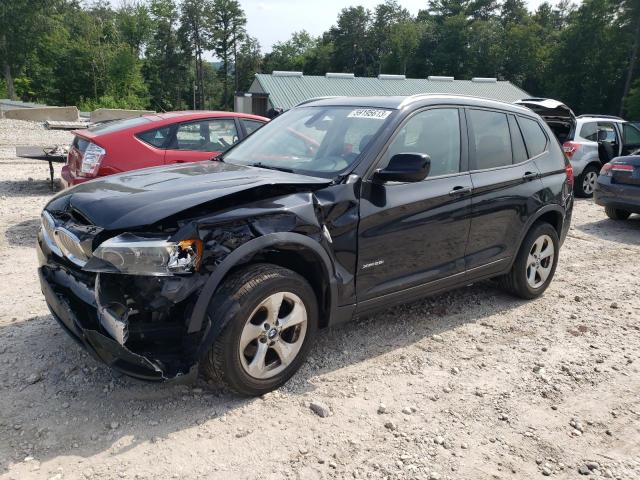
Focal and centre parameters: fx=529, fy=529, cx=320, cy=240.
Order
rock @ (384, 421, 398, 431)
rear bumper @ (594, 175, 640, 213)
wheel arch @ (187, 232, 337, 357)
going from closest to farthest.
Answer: wheel arch @ (187, 232, 337, 357) < rock @ (384, 421, 398, 431) < rear bumper @ (594, 175, 640, 213)

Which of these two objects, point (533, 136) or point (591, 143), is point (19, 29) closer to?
point (591, 143)

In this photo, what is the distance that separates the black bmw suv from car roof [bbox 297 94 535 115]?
0.02 m

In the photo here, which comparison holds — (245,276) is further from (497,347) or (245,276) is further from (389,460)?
(497,347)

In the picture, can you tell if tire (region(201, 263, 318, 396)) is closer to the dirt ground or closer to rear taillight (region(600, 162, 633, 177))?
the dirt ground

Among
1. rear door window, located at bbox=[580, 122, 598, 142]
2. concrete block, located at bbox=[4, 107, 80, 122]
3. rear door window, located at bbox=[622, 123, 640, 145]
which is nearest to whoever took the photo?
rear door window, located at bbox=[580, 122, 598, 142]

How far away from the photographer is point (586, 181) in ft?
37.4

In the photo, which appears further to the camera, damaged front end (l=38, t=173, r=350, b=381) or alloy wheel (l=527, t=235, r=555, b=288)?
alloy wheel (l=527, t=235, r=555, b=288)

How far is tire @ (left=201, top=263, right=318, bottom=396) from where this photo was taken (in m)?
2.91

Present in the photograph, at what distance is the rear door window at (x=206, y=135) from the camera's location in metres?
6.82

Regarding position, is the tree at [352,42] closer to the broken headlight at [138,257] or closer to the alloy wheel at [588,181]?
the alloy wheel at [588,181]

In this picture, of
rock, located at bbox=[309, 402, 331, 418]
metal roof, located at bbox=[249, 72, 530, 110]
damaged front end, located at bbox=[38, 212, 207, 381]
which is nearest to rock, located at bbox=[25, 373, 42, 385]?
damaged front end, located at bbox=[38, 212, 207, 381]

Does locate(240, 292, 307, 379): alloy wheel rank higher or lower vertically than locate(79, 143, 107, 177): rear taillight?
lower

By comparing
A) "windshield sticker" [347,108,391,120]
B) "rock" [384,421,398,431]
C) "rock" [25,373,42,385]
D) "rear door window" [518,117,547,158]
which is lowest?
"rock" [384,421,398,431]

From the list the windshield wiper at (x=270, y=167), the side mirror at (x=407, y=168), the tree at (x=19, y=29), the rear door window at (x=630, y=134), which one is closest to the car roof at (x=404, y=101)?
the side mirror at (x=407, y=168)
